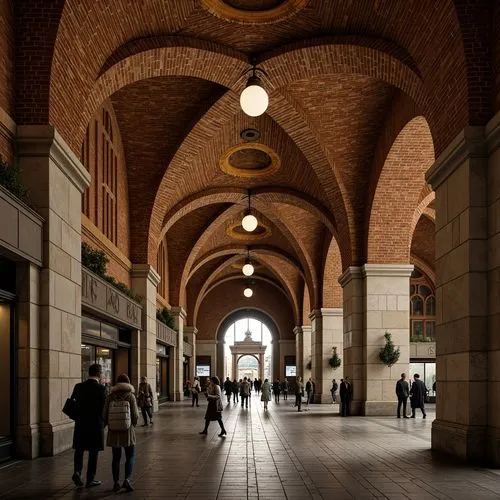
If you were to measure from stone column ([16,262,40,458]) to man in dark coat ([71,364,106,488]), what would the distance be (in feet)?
6.53

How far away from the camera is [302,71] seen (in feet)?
46.8

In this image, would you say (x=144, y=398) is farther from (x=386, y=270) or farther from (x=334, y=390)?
(x=334, y=390)

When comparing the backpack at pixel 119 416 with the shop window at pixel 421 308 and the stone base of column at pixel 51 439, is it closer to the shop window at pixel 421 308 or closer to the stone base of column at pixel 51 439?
the stone base of column at pixel 51 439

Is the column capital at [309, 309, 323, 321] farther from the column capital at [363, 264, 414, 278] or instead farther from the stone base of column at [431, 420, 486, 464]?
the stone base of column at [431, 420, 486, 464]

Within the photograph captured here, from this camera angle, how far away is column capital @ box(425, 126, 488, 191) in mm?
9922

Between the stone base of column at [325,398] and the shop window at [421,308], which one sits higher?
the shop window at [421,308]

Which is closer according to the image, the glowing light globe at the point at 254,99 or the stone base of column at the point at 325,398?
the glowing light globe at the point at 254,99

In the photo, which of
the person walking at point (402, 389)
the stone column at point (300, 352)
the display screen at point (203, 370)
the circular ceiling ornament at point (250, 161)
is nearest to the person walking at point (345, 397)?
the person walking at point (402, 389)

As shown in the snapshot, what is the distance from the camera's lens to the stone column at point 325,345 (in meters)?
27.2

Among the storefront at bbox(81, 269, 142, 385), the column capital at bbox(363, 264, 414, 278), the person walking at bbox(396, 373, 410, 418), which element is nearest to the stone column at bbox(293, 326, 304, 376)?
the column capital at bbox(363, 264, 414, 278)

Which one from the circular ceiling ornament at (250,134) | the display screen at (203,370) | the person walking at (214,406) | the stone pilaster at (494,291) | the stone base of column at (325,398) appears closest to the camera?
→ the stone pilaster at (494,291)

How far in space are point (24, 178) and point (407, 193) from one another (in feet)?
35.2

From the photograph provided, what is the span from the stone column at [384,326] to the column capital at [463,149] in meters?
8.15

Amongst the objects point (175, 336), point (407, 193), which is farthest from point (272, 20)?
point (175, 336)
